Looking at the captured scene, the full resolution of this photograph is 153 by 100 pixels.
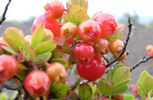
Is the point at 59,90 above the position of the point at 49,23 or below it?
below

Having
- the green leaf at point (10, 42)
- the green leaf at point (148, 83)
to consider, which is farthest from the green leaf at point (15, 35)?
the green leaf at point (148, 83)

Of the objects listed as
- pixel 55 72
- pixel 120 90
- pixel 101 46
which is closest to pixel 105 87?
pixel 120 90

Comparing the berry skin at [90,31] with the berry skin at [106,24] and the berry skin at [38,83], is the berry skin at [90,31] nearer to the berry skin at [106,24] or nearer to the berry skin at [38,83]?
the berry skin at [106,24]

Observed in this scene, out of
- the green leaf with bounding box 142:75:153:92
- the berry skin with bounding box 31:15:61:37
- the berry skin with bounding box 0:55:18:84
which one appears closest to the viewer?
the berry skin with bounding box 0:55:18:84

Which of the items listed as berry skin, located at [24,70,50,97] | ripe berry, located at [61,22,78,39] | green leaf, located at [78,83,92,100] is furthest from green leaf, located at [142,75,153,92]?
berry skin, located at [24,70,50,97]

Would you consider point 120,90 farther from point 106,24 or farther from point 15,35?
point 15,35

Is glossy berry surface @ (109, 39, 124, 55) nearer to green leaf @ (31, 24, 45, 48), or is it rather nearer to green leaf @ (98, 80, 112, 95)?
green leaf @ (98, 80, 112, 95)

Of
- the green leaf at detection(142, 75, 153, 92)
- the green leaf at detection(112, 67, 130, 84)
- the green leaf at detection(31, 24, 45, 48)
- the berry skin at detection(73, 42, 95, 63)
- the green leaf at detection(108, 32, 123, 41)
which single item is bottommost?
the green leaf at detection(142, 75, 153, 92)

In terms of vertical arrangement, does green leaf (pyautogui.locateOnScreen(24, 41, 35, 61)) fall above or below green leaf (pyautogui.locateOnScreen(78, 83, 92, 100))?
above
